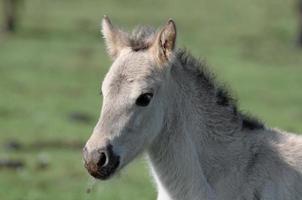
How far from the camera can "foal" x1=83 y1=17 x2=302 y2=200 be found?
7477 millimetres

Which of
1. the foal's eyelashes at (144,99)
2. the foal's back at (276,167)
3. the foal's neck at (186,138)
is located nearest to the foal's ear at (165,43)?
the foal's neck at (186,138)

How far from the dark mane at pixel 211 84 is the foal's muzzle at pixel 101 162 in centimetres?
134

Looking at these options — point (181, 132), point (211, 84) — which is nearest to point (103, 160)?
point (181, 132)

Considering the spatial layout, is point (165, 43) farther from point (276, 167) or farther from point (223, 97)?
point (276, 167)

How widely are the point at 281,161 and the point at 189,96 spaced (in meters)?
1.01

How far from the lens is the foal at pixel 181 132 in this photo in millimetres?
7477

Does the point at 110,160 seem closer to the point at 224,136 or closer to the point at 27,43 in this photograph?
the point at 224,136

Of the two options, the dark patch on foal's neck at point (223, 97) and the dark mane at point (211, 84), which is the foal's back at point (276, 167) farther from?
the dark patch on foal's neck at point (223, 97)

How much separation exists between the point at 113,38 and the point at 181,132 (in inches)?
43.1

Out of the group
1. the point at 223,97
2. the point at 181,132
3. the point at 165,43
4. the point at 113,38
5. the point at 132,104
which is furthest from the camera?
the point at 223,97

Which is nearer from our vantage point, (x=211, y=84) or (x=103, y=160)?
(x=103, y=160)

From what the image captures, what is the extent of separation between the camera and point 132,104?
747 centimetres

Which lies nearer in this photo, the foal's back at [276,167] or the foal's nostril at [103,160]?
the foal's nostril at [103,160]

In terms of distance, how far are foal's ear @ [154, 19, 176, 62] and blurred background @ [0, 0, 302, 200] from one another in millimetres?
945
